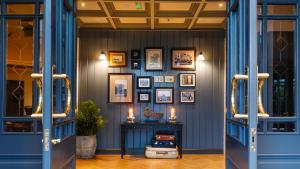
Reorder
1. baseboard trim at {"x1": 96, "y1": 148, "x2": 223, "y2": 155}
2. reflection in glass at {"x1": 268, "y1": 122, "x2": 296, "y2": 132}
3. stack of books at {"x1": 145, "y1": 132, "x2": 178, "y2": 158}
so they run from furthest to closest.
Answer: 1. baseboard trim at {"x1": 96, "y1": 148, "x2": 223, "y2": 155}
2. stack of books at {"x1": 145, "y1": 132, "x2": 178, "y2": 158}
3. reflection in glass at {"x1": 268, "y1": 122, "x2": 296, "y2": 132}

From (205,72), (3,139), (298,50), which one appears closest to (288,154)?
(298,50)

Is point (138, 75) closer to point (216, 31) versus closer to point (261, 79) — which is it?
point (216, 31)

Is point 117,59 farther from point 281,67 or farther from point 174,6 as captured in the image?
point 281,67

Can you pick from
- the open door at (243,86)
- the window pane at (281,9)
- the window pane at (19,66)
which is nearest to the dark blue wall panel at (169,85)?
the window pane at (19,66)

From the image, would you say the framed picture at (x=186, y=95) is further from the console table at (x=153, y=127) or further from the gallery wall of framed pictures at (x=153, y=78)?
the console table at (x=153, y=127)

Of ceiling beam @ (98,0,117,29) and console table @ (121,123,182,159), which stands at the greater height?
ceiling beam @ (98,0,117,29)

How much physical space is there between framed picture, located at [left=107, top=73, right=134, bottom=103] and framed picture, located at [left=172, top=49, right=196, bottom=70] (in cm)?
101

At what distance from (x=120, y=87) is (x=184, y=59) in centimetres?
153

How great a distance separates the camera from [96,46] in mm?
7359

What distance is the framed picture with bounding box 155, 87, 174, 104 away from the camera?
7.32 m

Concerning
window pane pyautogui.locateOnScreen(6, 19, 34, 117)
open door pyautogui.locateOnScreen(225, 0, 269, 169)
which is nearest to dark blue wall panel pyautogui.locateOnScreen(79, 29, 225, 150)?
window pane pyautogui.locateOnScreen(6, 19, 34, 117)

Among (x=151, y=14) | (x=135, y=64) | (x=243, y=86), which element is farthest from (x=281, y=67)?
(x=135, y=64)

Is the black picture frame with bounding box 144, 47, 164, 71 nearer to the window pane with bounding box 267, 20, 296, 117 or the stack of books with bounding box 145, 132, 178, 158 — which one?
the stack of books with bounding box 145, 132, 178, 158

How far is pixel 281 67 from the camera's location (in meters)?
2.96
